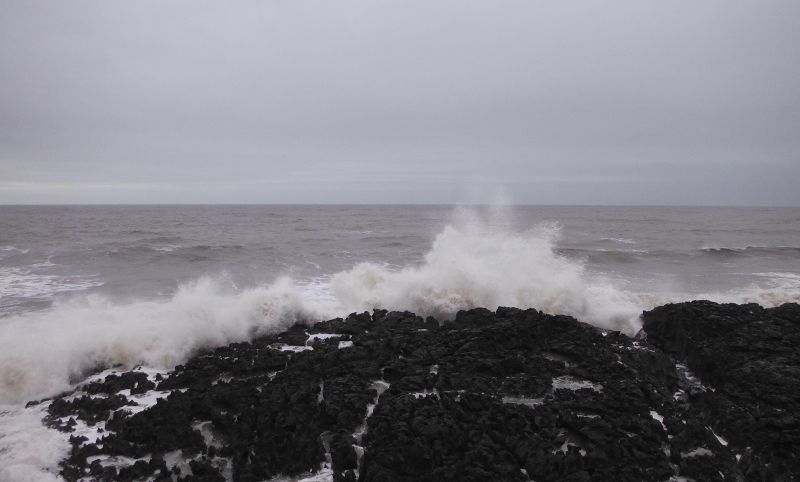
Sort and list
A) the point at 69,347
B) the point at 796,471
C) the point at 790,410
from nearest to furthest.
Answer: the point at 796,471
the point at 790,410
the point at 69,347

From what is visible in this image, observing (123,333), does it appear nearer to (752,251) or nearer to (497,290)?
(497,290)

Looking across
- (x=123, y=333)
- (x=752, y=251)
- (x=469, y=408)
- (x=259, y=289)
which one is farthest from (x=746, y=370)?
(x=752, y=251)

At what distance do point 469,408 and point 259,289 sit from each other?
7.75 metres

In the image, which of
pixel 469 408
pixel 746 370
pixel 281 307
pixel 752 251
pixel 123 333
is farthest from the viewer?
pixel 752 251

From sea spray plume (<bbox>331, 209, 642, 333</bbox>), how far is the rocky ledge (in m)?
2.46

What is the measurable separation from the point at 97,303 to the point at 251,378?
861cm

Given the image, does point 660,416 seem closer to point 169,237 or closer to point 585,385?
point 585,385

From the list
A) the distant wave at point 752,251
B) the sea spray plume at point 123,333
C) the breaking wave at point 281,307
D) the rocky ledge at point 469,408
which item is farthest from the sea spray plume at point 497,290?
the distant wave at point 752,251

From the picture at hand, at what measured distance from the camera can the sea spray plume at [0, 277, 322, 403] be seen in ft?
26.8

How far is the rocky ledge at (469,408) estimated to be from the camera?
547 centimetres

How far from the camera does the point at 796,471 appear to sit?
5328mm

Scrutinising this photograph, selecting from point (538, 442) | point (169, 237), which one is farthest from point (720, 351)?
A: point (169, 237)

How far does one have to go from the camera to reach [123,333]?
9414 mm

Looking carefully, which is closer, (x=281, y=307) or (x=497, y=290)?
(x=281, y=307)
